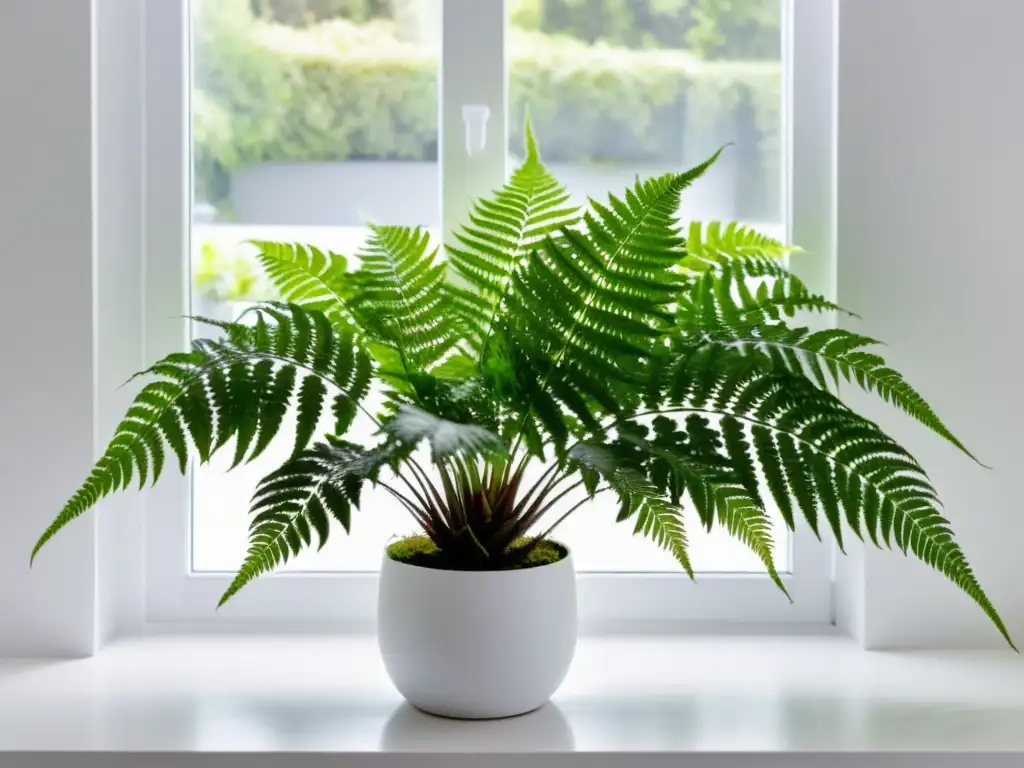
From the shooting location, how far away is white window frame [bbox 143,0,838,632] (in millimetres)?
1343

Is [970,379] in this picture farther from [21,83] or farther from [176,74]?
[21,83]

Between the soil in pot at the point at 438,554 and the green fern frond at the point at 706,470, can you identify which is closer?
the green fern frond at the point at 706,470

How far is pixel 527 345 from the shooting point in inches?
39.6

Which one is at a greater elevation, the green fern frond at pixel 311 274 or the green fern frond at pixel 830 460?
the green fern frond at pixel 311 274

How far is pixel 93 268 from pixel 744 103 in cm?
85

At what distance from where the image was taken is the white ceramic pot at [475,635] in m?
1.01

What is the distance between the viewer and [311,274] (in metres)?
1.12

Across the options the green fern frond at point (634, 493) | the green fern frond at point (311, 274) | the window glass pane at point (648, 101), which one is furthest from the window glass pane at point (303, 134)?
the green fern frond at point (634, 493)

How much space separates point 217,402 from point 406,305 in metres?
0.23

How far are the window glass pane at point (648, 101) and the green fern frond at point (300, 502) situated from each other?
0.55 metres

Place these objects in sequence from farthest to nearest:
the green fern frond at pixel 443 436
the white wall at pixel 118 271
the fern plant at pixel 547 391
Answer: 1. the white wall at pixel 118 271
2. the fern plant at pixel 547 391
3. the green fern frond at pixel 443 436

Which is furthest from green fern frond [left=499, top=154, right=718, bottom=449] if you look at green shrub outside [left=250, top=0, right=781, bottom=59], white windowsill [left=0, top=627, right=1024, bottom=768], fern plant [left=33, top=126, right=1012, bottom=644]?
green shrub outside [left=250, top=0, right=781, bottom=59]

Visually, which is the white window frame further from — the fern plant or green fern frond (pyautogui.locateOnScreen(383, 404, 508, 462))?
green fern frond (pyautogui.locateOnScreen(383, 404, 508, 462))

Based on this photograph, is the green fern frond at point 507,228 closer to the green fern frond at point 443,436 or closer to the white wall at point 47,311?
the green fern frond at point 443,436
